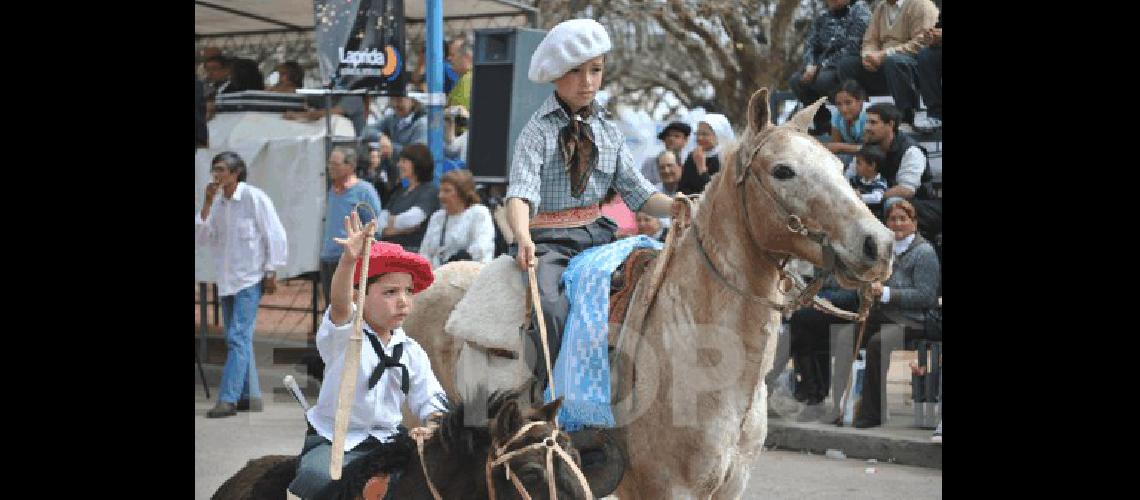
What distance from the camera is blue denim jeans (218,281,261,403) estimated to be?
10383 mm

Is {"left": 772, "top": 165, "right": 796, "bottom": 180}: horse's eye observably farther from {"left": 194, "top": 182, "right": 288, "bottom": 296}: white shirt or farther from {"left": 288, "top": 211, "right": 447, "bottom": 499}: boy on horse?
{"left": 194, "top": 182, "right": 288, "bottom": 296}: white shirt

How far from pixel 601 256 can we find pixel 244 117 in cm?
957

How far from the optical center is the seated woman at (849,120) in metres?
10.2

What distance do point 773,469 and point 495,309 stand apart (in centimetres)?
388

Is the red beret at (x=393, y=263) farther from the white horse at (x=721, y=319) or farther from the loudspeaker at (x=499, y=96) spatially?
the loudspeaker at (x=499, y=96)

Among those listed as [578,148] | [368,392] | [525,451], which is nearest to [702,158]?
[578,148]

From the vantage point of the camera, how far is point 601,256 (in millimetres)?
5152

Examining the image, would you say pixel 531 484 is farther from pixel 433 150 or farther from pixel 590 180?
pixel 433 150

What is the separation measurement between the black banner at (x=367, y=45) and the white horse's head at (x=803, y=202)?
A: 6.63m

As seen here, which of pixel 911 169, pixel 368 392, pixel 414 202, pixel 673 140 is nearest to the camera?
pixel 368 392

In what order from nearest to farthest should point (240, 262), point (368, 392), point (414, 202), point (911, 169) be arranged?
point (368, 392), point (911, 169), point (240, 262), point (414, 202)

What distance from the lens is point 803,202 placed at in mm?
4496

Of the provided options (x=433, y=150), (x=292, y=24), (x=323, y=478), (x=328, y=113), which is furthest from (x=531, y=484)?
(x=292, y=24)

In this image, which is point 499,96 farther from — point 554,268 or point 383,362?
point 383,362
